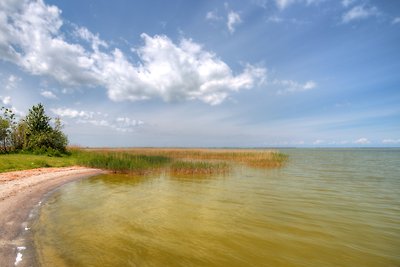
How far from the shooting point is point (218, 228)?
338 inches

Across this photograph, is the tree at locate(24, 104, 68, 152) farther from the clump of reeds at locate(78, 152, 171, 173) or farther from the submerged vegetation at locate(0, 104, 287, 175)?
Result: the clump of reeds at locate(78, 152, 171, 173)

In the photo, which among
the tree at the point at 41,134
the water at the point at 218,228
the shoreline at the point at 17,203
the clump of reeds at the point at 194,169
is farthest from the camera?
the tree at the point at 41,134

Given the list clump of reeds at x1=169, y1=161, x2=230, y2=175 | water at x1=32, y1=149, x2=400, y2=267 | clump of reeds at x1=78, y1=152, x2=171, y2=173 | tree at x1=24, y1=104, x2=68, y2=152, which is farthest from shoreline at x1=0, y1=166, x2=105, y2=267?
tree at x1=24, y1=104, x2=68, y2=152

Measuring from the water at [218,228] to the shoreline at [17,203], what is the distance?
1.56 feet

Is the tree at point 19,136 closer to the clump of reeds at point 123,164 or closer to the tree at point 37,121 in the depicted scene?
the tree at point 37,121

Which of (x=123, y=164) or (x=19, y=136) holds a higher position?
(x=19, y=136)

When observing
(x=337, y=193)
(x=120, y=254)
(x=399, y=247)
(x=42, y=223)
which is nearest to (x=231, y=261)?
(x=120, y=254)

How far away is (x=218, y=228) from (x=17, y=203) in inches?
323

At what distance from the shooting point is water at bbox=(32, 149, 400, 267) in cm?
632

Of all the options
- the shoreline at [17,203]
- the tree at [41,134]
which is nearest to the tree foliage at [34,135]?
the tree at [41,134]

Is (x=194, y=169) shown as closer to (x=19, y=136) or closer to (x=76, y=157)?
(x=76, y=157)

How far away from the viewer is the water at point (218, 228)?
6.32m

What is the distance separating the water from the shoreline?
0.48 metres

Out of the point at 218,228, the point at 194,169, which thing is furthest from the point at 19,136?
the point at 218,228
